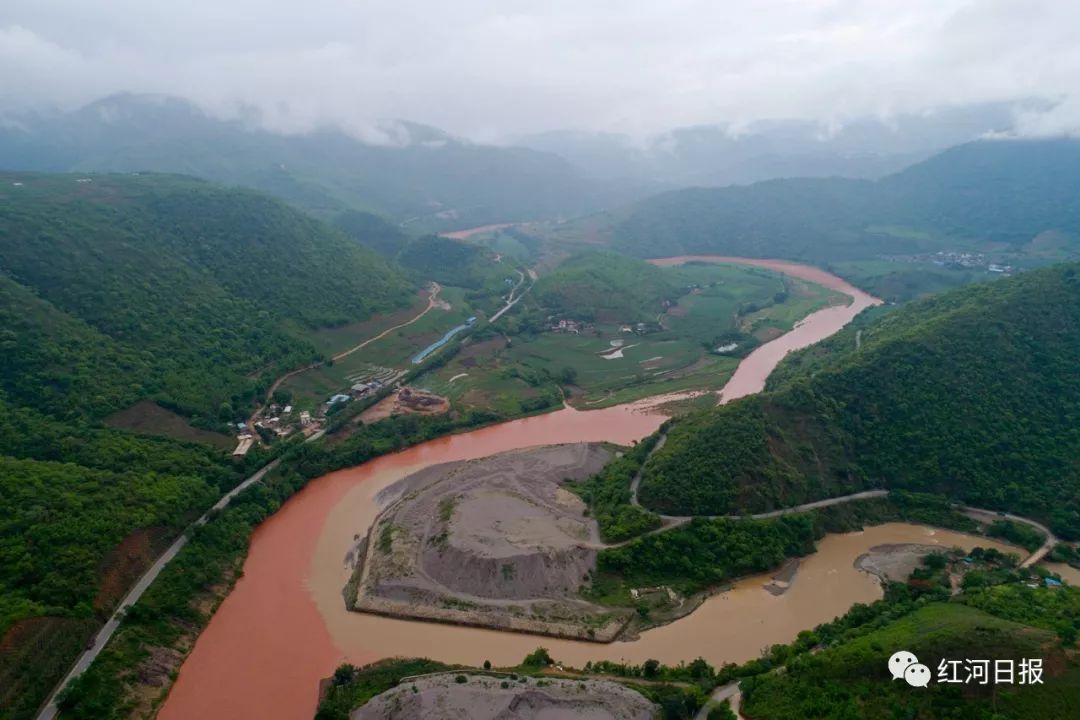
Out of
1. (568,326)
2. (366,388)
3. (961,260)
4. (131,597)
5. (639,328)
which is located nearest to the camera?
(131,597)

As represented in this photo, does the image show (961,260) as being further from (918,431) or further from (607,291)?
(918,431)

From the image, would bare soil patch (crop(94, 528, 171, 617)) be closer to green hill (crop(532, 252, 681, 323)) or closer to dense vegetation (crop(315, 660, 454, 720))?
dense vegetation (crop(315, 660, 454, 720))

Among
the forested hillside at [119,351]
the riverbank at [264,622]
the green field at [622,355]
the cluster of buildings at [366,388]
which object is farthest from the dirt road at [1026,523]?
the forested hillside at [119,351]

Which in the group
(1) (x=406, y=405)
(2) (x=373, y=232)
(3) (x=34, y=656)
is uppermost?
(2) (x=373, y=232)

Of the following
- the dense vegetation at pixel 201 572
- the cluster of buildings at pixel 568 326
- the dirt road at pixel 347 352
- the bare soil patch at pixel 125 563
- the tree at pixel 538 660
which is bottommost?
the tree at pixel 538 660

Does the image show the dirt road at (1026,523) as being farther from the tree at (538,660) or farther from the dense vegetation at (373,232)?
the dense vegetation at (373,232)

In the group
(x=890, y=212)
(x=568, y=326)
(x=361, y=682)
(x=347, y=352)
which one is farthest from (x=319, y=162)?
(x=361, y=682)
